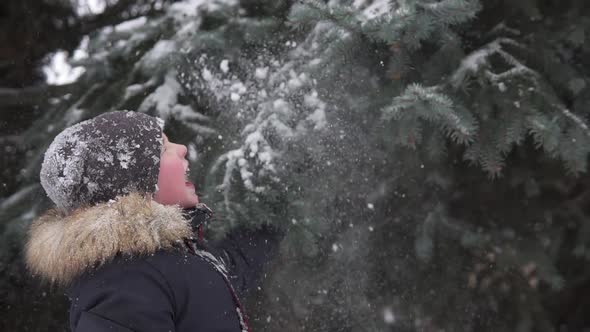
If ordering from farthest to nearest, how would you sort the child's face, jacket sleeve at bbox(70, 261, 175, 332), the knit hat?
the child's face → the knit hat → jacket sleeve at bbox(70, 261, 175, 332)

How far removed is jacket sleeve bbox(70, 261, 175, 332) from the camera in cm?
164

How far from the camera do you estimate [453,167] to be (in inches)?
117

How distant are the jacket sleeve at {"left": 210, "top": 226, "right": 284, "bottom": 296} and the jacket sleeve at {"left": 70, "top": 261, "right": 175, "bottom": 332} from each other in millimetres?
652

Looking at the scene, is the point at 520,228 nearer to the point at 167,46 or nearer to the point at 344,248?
the point at 344,248

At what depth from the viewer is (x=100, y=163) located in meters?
1.82

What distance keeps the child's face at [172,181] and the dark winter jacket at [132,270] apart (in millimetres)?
155

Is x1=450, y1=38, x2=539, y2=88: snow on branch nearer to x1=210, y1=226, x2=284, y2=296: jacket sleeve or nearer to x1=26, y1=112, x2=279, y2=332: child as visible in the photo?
x1=210, y1=226, x2=284, y2=296: jacket sleeve

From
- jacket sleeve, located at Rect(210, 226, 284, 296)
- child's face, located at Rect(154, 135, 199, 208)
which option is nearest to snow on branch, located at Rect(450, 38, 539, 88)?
jacket sleeve, located at Rect(210, 226, 284, 296)

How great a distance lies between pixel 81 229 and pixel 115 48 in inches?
52.6

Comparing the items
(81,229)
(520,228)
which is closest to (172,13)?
(81,229)

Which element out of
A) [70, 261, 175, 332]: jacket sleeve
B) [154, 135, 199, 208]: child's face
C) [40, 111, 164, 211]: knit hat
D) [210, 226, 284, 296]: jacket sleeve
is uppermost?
[40, 111, 164, 211]: knit hat

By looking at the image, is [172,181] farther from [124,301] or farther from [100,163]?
[124,301]

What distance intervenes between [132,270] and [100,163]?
390 millimetres

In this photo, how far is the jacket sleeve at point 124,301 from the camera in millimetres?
1644
